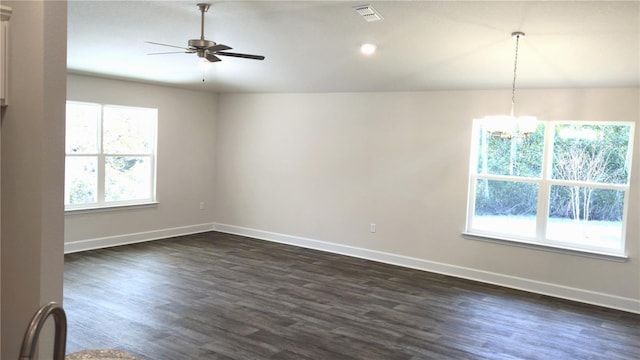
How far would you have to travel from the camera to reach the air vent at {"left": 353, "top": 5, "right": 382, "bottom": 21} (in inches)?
161

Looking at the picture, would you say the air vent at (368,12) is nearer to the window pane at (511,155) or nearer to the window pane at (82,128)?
the window pane at (511,155)

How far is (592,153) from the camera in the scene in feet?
17.9

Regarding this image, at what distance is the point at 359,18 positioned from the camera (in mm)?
4434

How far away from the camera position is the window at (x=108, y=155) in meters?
6.64

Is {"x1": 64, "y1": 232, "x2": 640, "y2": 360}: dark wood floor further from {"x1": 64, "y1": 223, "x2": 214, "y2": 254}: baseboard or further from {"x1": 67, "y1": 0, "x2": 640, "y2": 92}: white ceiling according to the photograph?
{"x1": 67, "y1": 0, "x2": 640, "y2": 92}: white ceiling

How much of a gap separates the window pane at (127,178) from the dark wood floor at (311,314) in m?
1.10

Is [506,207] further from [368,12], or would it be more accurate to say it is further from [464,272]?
[368,12]

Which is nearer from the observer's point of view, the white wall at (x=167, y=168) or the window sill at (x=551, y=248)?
the window sill at (x=551, y=248)

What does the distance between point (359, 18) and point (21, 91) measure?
3064 mm

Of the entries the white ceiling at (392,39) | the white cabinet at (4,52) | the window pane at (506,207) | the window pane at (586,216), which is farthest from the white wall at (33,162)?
the window pane at (586,216)

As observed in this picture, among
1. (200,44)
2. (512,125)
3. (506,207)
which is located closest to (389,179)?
(506,207)

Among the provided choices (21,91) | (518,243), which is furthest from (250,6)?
(518,243)

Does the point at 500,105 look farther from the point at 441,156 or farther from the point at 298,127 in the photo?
the point at 298,127

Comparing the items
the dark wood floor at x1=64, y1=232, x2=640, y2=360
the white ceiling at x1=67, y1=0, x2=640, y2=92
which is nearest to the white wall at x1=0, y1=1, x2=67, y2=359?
the dark wood floor at x1=64, y1=232, x2=640, y2=360
